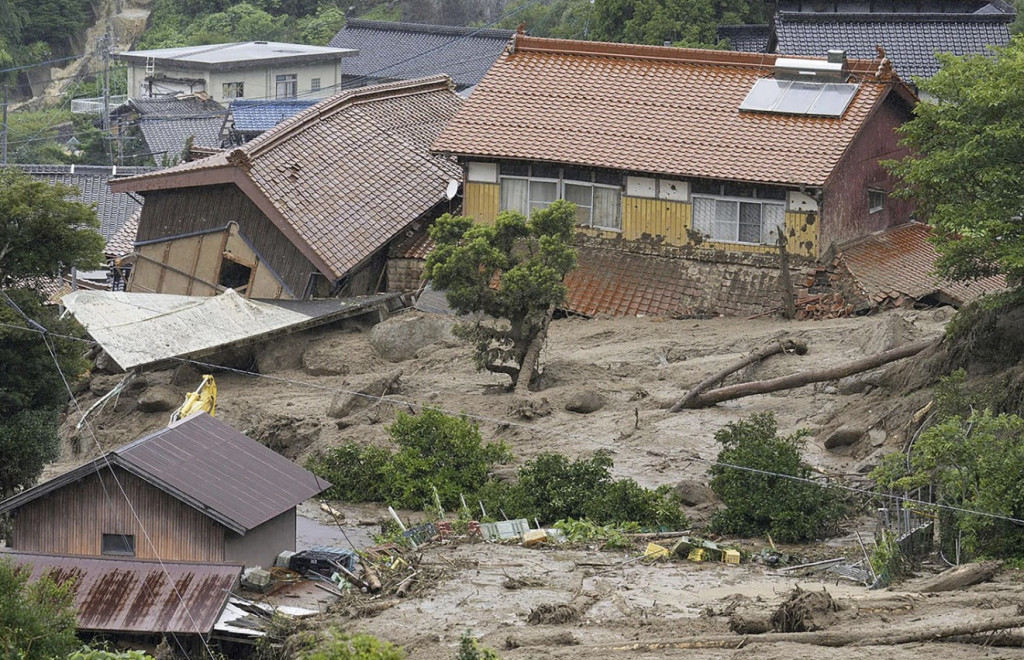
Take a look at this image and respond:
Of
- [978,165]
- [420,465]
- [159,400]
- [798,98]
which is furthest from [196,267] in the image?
[978,165]

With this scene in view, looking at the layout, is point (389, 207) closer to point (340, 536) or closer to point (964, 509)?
point (340, 536)

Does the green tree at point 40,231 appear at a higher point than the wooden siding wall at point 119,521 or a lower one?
higher

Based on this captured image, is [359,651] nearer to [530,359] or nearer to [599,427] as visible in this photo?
[599,427]

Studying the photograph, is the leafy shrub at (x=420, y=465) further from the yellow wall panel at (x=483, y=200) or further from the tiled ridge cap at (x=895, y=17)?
the tiled ridge cap at (x=895, y=17)

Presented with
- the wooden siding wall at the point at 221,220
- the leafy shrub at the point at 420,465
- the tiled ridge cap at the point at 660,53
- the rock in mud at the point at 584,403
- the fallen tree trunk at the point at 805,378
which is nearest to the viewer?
the leafy shrub at the point at 420,465

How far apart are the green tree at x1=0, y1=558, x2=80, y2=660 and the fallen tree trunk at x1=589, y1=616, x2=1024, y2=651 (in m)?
6.17

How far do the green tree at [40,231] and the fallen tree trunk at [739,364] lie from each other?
1088cm

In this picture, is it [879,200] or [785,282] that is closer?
[785,282]

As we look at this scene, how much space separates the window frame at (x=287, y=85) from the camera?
61906 millimetres

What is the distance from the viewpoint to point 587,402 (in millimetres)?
29172

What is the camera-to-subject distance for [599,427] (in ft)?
93.6

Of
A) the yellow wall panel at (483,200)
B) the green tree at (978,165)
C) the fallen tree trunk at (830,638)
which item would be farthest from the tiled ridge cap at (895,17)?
the fallen tree trunk at (830,638)

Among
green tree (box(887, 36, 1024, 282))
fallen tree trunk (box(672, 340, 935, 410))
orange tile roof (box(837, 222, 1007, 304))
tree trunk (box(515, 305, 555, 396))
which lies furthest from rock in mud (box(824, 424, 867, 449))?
tree trunk (box(515, 305, 555, 396))

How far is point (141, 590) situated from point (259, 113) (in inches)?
1358
